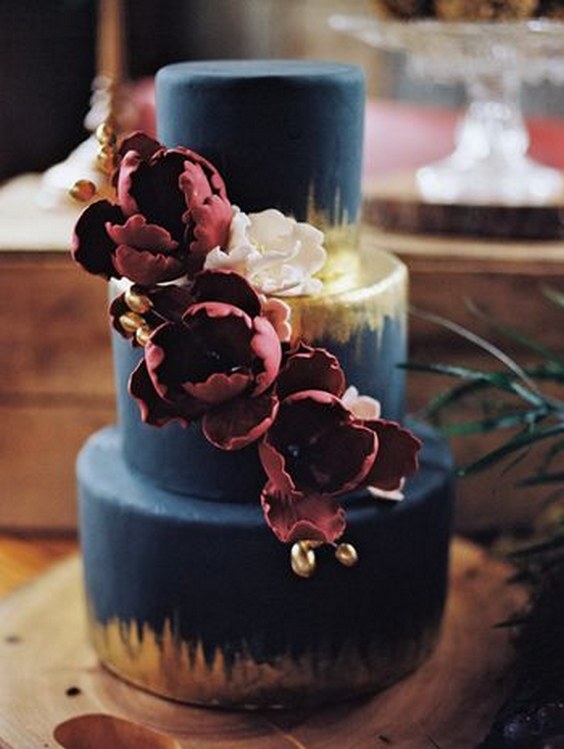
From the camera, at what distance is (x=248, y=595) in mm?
715

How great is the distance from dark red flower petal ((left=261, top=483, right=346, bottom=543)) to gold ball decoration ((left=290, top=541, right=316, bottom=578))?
11mm

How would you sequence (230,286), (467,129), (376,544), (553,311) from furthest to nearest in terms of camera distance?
(467,129), (553,311), (376,544), (230,286)

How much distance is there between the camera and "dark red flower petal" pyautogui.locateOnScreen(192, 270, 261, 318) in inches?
24.2

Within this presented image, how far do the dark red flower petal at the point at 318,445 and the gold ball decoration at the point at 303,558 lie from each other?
3cm

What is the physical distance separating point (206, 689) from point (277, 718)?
47 mm

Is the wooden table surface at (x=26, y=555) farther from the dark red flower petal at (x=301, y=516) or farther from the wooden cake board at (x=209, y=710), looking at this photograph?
the dark red flower petal at (x=301, y=516)

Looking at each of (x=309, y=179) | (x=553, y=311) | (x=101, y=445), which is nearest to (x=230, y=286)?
(x=309, y=179)

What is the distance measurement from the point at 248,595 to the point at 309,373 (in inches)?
6.1

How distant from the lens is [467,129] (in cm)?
109

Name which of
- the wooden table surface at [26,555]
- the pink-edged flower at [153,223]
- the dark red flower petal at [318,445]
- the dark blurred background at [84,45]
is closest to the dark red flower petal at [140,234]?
the pink-edged flower at [153,223]

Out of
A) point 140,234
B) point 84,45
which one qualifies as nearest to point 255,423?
point 140,234

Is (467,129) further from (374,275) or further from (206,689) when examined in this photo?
(206,689)

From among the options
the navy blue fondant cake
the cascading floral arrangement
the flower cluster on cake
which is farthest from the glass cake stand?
the cascading floral arrangement

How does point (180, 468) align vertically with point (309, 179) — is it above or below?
below
